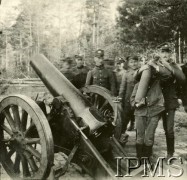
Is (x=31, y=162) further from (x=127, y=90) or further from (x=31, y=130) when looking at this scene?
(x=127, y=90)

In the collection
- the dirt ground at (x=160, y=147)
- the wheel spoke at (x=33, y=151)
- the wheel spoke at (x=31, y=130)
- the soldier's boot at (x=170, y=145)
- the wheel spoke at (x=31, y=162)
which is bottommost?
the dirt ground at (x=160, y=147)

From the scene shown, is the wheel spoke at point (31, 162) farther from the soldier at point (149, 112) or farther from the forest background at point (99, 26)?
the forest background at point (99, 26)

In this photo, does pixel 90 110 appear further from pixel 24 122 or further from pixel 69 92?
pixel 24 122

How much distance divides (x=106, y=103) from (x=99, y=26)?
1099 cm

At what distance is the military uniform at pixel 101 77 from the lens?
19.5ft

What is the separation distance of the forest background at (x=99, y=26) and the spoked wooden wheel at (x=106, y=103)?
1633 millimetres

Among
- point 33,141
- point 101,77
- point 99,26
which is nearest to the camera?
point 33,141

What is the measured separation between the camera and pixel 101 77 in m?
5.94

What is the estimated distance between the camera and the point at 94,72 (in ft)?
19.5

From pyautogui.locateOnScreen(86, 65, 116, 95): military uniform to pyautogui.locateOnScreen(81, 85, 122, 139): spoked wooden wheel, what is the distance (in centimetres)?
105

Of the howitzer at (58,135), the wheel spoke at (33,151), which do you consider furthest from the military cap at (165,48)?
the wheel spoke at (33,151)

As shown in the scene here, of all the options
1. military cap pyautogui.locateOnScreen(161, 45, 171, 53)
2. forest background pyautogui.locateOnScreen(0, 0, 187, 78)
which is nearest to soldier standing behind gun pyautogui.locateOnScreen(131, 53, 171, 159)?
military cap pyautogui.locateOnScreen(161, 45, 171, 53)

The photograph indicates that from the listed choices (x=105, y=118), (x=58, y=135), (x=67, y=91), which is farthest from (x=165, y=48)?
(x=58, y=135)

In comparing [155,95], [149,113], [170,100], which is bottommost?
[149,113]
